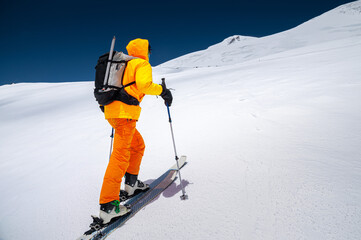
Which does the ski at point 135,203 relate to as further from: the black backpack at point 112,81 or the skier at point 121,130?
the black backpack at point 112,81

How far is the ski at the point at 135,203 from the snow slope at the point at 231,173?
0.10 m

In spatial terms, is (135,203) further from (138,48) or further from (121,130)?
(138,48)

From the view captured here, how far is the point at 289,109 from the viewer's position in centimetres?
413

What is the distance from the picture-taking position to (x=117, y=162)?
2.15m

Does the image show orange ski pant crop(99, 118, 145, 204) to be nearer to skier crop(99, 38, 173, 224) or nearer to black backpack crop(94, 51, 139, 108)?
skier crop(99, 38, 173, 224)

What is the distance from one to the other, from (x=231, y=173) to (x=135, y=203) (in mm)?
1369

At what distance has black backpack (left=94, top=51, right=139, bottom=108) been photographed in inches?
81.3

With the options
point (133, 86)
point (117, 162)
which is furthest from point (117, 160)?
point (133, 86)

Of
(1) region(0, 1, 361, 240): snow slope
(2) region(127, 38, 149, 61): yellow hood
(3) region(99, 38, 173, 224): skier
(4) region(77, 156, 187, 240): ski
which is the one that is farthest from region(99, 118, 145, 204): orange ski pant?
(2) region(127, 38, 149, 61): yellow hood

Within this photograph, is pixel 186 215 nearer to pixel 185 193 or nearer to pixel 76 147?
pixel 185 193

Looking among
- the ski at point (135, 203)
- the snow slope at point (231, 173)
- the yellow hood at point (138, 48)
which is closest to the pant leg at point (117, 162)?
the ski at point (135, 203)

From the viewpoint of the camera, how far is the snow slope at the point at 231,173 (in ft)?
5.60

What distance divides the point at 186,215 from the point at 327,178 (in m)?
1.62

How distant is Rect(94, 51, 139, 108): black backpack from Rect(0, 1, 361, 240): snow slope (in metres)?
1.41
